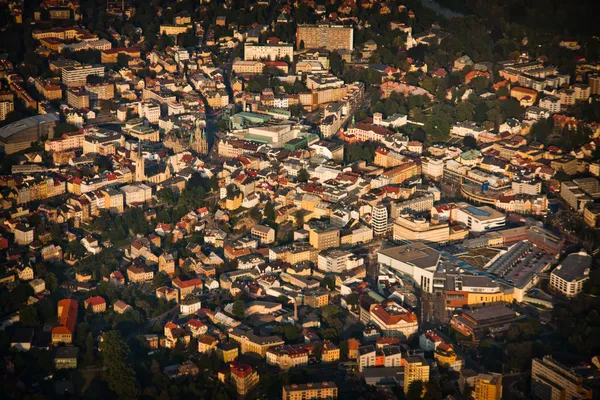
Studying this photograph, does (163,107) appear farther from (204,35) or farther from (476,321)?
(476,321)

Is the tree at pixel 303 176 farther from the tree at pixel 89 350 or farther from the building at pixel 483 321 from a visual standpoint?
the tree at pixel 89 350

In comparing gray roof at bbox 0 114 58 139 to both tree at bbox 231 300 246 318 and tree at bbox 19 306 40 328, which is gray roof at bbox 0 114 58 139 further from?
tree at bbox 231 300 246 318

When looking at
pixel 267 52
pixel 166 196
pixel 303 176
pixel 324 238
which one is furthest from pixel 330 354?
pixel 267 52

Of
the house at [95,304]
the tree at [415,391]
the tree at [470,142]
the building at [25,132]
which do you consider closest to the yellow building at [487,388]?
the tree at [415,391]

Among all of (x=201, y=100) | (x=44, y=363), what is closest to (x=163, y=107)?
(x=201, y=100)

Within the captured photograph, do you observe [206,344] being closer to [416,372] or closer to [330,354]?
[330,354]
